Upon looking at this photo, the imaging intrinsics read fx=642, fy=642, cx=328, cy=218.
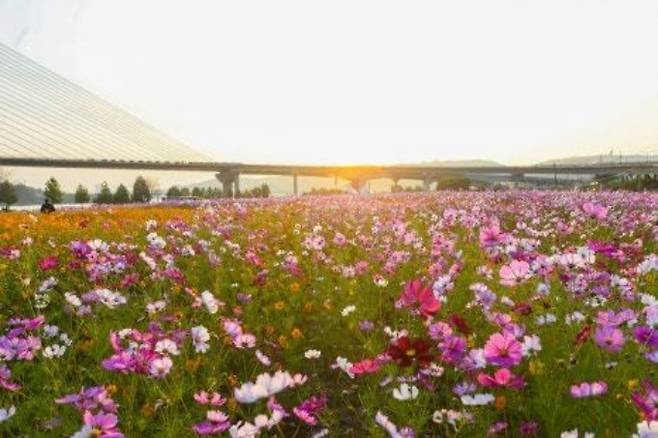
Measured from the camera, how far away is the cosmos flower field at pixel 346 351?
8.43 ft

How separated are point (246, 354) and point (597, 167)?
128 m

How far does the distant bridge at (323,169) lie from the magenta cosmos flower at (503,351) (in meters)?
63.2

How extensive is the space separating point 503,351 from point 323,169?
102 metres

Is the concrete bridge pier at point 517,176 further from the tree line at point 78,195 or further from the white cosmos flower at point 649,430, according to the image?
the white cosmos flower at point 649,430

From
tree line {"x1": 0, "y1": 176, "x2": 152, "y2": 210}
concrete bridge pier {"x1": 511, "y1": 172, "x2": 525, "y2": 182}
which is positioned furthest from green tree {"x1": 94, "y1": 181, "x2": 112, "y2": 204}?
concrete bridge pier {"x1": 511, "y1": 172, "x2": 525, "y2": 182}

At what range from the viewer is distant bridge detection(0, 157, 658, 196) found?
6581 centimetres

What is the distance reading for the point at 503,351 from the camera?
2.36 meters

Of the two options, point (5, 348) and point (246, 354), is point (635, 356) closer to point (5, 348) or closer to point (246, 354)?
point (246, 354)

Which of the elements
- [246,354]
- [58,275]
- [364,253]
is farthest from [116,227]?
[246,354]

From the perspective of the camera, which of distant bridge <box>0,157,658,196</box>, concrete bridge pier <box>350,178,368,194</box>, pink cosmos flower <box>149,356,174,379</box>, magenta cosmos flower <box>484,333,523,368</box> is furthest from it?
concrete bridge pier <box>350,178,368,194</box>

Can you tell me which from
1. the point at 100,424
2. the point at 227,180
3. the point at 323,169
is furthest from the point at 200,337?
the point at 323,169

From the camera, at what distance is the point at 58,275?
6.21 meters

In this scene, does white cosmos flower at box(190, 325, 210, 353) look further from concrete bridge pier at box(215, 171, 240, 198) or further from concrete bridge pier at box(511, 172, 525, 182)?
concrete bridge pier at box(511, 172, 525, 182)

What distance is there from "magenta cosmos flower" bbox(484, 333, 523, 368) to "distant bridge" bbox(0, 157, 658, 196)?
207ft
